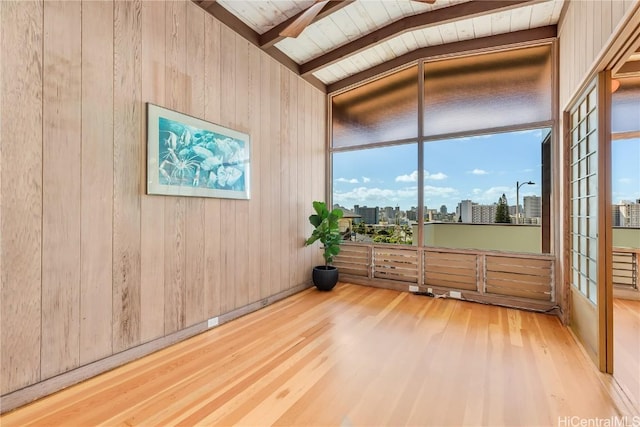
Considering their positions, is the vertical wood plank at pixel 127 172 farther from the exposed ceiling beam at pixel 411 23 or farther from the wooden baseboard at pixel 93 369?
the exposed ceiling beam at pixel 411 23

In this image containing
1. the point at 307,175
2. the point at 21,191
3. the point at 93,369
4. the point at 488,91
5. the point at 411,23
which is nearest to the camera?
the point at 21,191

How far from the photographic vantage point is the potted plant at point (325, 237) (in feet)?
13.8

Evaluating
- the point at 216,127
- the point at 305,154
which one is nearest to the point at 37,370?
the point at 216,127

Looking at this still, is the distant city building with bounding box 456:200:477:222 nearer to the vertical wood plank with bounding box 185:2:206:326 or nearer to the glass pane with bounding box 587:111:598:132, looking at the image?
the glass pane with bounding box 587:111:598:132

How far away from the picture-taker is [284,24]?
10.8 feet

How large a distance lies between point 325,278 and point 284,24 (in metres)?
3.41

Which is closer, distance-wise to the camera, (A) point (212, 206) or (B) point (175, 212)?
(B) point (175, 212)

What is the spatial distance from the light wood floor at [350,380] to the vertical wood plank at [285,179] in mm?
977

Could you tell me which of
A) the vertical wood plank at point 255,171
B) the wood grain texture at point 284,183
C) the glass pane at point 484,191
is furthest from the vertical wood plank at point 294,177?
the glass pane at point 484,191

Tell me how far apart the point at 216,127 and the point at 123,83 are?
34.0 inches

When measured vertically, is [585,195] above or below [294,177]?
below

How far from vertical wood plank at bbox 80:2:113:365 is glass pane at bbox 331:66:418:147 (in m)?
3.44

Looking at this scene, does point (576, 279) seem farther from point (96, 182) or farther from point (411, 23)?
point (96, 182)

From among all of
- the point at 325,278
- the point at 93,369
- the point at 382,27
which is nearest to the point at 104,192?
the point at 93,369
